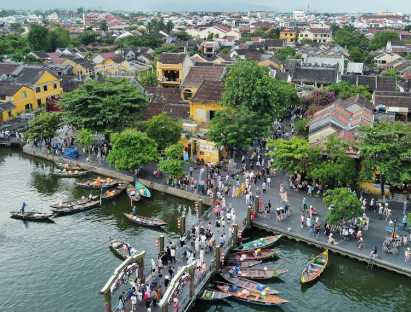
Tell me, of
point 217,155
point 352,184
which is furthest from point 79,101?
point 352,184

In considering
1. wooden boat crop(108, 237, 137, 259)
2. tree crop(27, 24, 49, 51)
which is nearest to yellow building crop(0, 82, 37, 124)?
wooden boat crop(108, 237, 137, 259)

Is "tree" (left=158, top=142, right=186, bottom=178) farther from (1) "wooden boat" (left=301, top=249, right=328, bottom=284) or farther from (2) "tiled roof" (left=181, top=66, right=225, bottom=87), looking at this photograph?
(2) "tiled roof" (left=181, top=66, right=225, bottom=87)

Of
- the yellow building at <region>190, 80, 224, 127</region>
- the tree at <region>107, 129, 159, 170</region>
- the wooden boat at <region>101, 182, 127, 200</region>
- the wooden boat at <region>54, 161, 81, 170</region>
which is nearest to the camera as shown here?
the wooden boat at <region>101, 182, 127, 200</region>

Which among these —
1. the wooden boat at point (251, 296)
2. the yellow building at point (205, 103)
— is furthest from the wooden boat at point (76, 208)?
the yellow building at point (205, 103)

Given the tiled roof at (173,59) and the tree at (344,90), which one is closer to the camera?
the tree at (344,90)

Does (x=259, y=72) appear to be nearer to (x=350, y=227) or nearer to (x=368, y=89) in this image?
(x=350, y=227)

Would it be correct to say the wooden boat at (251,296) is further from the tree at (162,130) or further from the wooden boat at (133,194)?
the tree at (162,130)

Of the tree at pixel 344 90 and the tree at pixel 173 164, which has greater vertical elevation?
the tree at pixel 344 90
